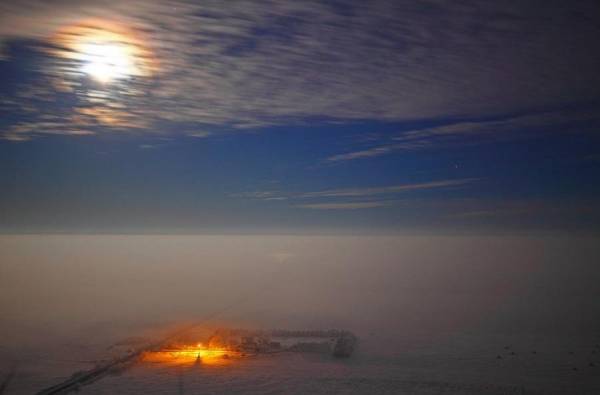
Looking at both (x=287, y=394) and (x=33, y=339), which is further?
(x=33, y=339)

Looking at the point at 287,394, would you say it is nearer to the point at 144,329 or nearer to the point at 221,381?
the point at 221,381

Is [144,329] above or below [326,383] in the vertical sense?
above

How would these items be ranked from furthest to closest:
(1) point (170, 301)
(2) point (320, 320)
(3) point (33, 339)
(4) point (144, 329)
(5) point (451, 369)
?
(1) point (170, 301) < (2) point (320, 320) < (4) point (144, 329) < (3) point (33, 339) < (5) point (451, 369)

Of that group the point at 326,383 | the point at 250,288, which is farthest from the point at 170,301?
the point at 326,383

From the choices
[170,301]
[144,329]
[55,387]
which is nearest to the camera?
[55,387]

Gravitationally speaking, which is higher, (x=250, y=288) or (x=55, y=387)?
(x=250, y=288)

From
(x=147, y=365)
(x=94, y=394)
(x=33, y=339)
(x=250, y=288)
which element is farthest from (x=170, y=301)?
(x=94, y=394)

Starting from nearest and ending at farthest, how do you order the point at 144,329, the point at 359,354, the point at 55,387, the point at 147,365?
the point at 55,387
the point at 147,365
the point at 359,354
the point at 144,329

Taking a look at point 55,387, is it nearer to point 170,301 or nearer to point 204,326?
point 204,326

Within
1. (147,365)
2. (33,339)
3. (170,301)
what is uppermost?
(170,301)
